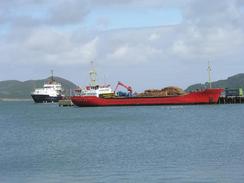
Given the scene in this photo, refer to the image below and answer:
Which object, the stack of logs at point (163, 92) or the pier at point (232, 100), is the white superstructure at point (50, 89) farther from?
the pier at point (232, 100)

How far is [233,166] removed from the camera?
93.6ft

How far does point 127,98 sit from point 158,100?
295 inches

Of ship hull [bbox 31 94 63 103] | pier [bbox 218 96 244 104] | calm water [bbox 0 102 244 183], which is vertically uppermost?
ship hull [bbox 31 94 63 103]

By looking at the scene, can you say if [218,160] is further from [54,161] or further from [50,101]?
[50,101]

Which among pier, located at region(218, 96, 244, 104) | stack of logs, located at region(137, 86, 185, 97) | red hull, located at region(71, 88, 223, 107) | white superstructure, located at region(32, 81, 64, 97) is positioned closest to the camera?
red hull, located at region(71, 88, 223, 107)

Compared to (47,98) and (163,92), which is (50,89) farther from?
(163,92)

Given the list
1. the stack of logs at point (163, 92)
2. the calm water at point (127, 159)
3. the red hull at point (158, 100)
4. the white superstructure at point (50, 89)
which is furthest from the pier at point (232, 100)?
the calm water at point (127, 159)

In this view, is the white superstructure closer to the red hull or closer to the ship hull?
the ship hull

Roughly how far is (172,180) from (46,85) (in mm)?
160228

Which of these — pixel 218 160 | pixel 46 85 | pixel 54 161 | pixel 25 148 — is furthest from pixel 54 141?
pixel 46 85

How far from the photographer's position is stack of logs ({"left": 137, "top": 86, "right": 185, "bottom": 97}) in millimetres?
127088

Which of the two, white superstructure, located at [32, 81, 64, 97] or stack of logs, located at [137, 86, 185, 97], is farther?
white superstructure, located at [32, 81, 64, 97]

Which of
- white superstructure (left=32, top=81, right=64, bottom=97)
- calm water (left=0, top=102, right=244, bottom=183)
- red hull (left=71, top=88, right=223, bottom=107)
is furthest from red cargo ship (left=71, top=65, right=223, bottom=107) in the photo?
calm water (left=0, top=102, right=244, bottom=183)

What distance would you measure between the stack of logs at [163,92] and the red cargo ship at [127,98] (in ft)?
10.4
